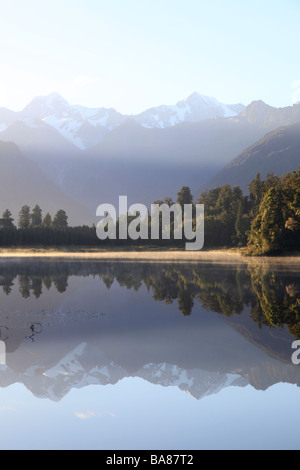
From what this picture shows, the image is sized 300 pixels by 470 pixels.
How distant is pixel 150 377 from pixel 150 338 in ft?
15.8

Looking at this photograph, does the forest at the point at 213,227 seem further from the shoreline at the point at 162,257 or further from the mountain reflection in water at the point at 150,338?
the mountain reflection in water at the point at 150,338

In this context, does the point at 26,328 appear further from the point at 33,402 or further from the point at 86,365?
the point at 33,402

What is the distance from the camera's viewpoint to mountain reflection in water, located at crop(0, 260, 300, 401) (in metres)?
11.4

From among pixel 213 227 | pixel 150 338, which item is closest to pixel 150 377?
pixel 150 338

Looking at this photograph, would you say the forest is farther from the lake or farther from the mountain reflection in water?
the lake

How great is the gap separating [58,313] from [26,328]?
3842 mm

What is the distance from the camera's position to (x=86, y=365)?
1242 centimetres

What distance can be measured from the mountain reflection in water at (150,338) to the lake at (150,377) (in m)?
0.04

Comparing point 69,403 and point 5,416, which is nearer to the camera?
point 5,416

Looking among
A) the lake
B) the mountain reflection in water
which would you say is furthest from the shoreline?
the lake

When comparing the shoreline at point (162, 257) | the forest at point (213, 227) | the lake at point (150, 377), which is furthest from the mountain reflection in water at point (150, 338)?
the forest at point (213, 227)

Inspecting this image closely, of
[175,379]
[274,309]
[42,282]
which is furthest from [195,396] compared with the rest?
[42,282]

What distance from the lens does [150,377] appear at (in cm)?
1138

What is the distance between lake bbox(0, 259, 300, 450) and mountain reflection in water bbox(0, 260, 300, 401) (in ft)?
→ 0.13
